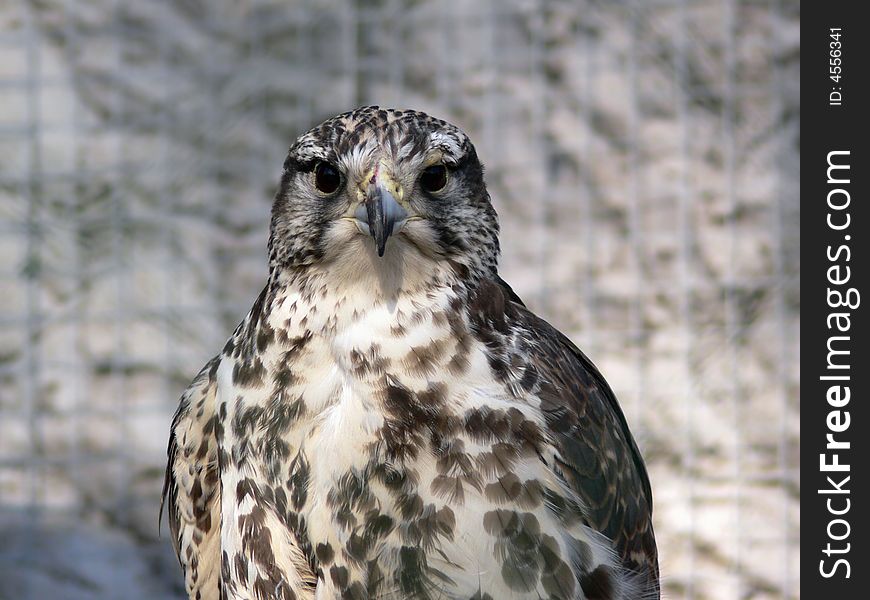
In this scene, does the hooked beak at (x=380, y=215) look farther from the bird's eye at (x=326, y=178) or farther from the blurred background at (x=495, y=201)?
the blurred background at (x=495, y=201)

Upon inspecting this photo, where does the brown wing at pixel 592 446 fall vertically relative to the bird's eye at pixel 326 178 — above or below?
below

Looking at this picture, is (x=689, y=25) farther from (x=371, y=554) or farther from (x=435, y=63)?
(x=371, y=554)

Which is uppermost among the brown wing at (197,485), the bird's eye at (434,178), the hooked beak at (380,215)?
the bird's eye at (434,178)

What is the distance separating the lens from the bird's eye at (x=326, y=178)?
2.03 m

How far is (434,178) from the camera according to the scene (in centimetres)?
204

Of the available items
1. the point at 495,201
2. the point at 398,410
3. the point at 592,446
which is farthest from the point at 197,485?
the point at 495,201

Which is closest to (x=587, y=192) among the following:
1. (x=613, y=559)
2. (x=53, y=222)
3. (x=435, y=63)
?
(x=435, y=63)

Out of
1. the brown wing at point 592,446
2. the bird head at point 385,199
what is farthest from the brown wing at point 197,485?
the brown wing at point 592,446

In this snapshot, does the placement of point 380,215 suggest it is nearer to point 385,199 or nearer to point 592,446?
point 385,199

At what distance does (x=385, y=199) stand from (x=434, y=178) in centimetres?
16

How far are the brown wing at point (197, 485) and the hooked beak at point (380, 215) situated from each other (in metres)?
0.52

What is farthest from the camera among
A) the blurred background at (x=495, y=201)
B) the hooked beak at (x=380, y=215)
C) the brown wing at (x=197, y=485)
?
the blurred background at (x=495, y=201)

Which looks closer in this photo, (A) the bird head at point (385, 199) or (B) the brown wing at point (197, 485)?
(A) the bird head at point (385, 199)

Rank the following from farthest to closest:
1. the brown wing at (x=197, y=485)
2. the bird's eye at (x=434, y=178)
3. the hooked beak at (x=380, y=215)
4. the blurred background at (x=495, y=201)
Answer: the blurred background at (x=495, y=201) < the brown wing at (x=197, y=485) < the bird's eye at (x=434, y=178) < the hooked beak at (x=380, y=215)
